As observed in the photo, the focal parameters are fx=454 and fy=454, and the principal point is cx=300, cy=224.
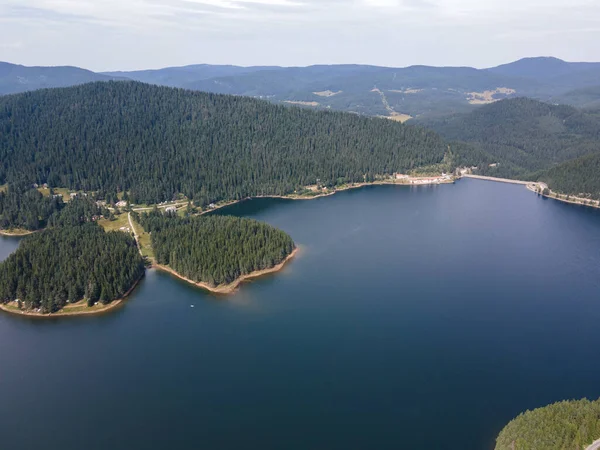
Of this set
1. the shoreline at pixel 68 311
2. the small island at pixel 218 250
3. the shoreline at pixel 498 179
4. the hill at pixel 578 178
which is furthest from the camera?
the shoreline at pixel 498 179

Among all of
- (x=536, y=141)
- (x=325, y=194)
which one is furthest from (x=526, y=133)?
(x=325, y=194)

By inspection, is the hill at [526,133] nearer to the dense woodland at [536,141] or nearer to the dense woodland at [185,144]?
the dense woodland at [536,141]

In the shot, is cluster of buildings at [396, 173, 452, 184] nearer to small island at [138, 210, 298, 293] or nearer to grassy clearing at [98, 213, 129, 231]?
small island at [138, 210, 298, 293]

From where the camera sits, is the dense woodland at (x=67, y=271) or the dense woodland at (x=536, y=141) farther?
the dense woodland at (x=536, y=141)

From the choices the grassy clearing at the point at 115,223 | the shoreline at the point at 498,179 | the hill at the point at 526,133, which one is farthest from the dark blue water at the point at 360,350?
the hill at the point at 526,133

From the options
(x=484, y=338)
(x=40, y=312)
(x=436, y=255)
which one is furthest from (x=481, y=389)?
(x=40, y=312)

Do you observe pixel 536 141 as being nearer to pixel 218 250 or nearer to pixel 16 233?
pixel 218 250
